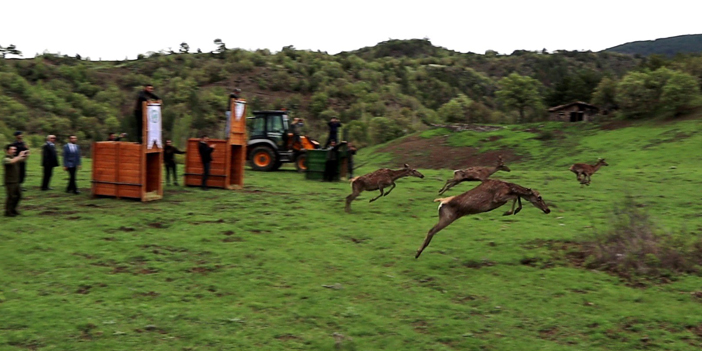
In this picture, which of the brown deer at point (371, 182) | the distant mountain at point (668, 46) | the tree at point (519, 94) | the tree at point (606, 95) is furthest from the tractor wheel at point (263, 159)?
the distant mountain at point (668, 46)

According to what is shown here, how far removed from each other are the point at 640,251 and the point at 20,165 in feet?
43.8

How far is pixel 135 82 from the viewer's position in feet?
216

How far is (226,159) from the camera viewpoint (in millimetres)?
19625

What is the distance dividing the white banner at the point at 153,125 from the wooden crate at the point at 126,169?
3.3 inches

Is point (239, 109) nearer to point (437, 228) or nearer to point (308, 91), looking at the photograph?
point (437, 228)

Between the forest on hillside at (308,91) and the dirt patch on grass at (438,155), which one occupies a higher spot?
the forest on hillside at (308,91)

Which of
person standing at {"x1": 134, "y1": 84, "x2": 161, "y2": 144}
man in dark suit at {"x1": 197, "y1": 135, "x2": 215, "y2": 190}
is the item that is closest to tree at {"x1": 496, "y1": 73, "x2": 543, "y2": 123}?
man in dark suit at {"x1": 197, "y1": 135, "x2": 215, "y2": 190}

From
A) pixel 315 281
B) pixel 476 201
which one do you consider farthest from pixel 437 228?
pixel 315 281

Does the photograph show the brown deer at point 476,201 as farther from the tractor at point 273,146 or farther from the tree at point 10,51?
the tree at point 10,51

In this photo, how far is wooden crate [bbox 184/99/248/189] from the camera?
64.5ft

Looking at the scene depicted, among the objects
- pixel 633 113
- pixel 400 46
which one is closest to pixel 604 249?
pixel 633 113

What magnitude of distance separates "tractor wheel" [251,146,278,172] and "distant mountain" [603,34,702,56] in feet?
417

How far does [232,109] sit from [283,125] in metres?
8.55

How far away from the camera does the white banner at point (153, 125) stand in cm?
1638
